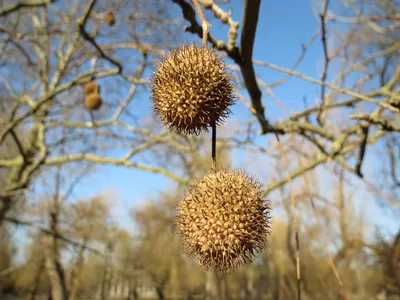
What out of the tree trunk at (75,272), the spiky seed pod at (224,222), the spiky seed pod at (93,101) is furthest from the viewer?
the tree trunk at (75,272)

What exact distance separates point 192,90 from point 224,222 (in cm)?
43

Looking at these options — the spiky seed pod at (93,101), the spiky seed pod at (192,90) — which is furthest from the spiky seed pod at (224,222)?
the spiky seed pod at (93,101)

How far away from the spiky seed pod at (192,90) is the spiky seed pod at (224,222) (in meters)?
0.21

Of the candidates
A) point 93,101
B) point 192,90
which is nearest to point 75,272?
point 93,101

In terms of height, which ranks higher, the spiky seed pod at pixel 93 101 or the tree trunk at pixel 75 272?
the spiky seed pod at pixel 93 101

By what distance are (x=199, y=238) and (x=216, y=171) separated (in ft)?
0.77

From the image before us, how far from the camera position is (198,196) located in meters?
1.05

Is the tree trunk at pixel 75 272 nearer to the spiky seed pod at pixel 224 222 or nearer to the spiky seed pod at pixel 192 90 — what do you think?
the spiky seed pod at pixel 224 222

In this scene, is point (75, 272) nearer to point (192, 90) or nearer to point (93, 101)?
point (93, 101)

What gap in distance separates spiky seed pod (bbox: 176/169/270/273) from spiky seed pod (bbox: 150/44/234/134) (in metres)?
0.21

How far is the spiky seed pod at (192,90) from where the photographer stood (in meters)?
0.99

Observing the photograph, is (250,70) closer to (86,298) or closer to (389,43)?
(389,43)

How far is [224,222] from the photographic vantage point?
98 centimetres

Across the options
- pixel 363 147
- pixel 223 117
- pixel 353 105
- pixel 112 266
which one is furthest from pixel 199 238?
pixel 112 266
